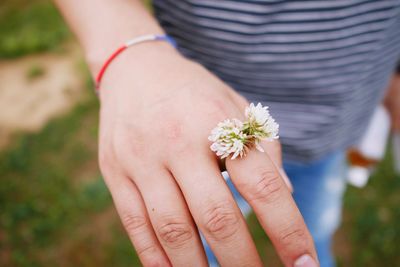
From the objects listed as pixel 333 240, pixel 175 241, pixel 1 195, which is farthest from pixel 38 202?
pixel 175 241

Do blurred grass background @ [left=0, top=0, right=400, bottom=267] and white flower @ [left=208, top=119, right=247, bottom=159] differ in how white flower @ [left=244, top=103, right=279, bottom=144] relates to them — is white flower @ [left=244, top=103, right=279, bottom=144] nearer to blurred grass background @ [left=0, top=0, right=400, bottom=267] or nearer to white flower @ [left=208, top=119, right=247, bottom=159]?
Answer: white flower @ [left=208, top=119, right=247, bottom=159]

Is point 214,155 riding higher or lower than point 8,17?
lower

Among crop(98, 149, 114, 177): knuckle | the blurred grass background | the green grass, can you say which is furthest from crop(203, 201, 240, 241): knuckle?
the green grass

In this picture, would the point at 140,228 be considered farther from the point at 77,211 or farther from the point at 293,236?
the point at 77,211

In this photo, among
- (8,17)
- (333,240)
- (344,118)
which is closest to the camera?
(344,118)

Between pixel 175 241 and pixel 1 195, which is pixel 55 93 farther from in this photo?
pixel 175 241

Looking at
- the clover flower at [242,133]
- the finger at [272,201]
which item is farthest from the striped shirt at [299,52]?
the finger at [272,201]

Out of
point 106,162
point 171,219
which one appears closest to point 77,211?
point 106,162
